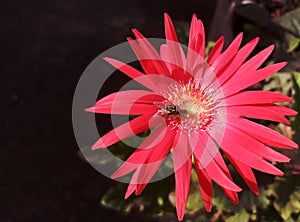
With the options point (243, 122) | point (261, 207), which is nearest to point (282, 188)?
point (261, 207)

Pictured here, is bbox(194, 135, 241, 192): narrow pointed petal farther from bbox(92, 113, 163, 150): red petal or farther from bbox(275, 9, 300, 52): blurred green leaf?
bbox(275, 9, 300, 52): blurred green leaf

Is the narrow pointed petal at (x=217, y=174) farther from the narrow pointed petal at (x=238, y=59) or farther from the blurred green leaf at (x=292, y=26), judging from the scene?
the blurred green leaf at (x=292, y=26)

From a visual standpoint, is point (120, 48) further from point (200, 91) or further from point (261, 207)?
point (261, 207)

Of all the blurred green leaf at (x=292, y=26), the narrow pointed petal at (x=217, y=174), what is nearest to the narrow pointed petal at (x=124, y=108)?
the narrow pointed petal at (x=217, y=174)

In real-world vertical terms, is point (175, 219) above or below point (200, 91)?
below

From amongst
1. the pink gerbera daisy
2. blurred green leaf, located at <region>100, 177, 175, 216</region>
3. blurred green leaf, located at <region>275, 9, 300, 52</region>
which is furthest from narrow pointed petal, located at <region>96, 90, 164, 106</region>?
blurred green leaf, located at <region>275, 9, 300, 52</region>

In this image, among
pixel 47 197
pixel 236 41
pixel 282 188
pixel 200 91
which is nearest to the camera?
pixel 236 41

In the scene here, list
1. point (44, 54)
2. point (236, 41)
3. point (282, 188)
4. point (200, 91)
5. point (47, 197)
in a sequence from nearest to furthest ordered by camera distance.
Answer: point (236, 41) < point (200, 91) < point (282, 188) < point (47, 197) < point (44, 54)
